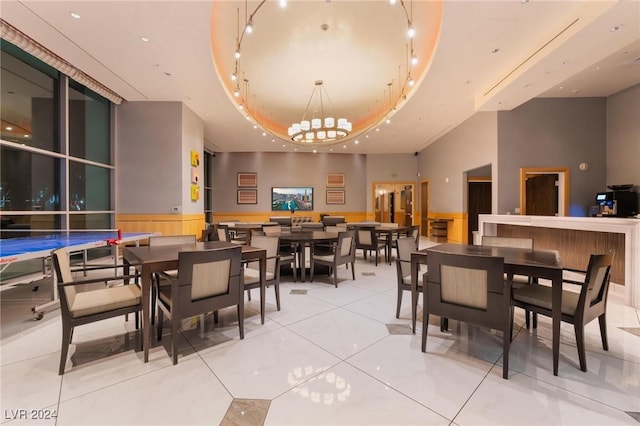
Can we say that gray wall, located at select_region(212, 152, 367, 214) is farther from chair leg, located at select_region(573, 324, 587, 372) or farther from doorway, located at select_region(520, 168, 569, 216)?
chair leg, located at select_region(573, 324, 587, 372)

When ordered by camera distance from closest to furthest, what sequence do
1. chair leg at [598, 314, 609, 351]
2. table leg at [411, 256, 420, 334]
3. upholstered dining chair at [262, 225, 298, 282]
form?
chair leg at [598, 314, 609, 351], table leg at [411, 256, 420, 334], upholstered dining chair at [262, 225, 298, 282]

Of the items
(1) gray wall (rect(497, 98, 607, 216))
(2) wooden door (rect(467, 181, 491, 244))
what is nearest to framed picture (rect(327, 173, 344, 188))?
(2) wooden door (rect(467, 181, 491, 244))

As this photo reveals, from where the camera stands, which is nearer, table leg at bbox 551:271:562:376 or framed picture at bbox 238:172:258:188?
table leg at bbox 551:271:562:376

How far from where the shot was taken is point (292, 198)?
36.6ft

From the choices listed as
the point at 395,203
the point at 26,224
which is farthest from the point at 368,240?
the point at 395,203

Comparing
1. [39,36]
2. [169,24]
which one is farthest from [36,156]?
[169,24]

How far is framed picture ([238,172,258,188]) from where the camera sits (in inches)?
435

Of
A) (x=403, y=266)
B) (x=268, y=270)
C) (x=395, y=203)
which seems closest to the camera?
(x=403, y=266)

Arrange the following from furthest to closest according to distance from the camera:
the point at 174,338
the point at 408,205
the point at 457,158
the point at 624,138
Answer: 1. the point at 408,205
2. the point at 457,158
3. the point at 624,138
4. the point at 174,338

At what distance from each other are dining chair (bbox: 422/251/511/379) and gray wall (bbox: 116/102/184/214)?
19.5 ft

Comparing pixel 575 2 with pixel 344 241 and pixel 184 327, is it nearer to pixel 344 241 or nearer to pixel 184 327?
pixel 344 241

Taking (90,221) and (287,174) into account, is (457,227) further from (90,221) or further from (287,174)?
(90,221)

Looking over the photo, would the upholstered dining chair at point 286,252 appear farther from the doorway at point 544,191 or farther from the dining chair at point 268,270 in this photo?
the doorway at point 544,191

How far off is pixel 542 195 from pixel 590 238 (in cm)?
332
